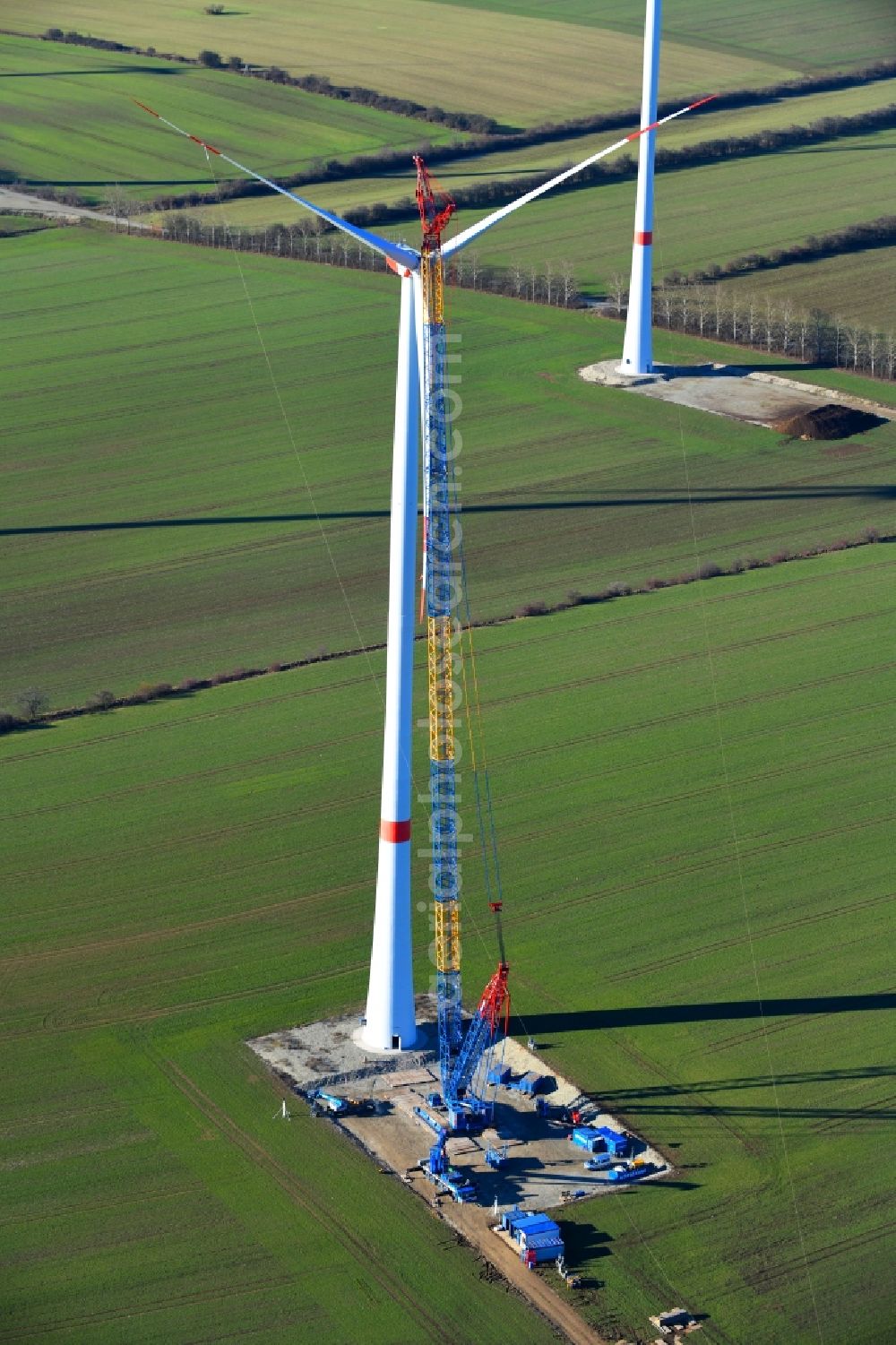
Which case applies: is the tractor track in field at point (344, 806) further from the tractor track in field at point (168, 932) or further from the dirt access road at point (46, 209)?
the dirt access road at point (46, 209)

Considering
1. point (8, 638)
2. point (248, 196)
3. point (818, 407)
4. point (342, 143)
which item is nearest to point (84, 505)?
point (8, 638)

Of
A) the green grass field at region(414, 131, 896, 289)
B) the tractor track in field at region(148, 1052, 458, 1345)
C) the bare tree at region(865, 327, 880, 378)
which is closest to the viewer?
the tractor track in field at region(148, 1052, 458, 1345)

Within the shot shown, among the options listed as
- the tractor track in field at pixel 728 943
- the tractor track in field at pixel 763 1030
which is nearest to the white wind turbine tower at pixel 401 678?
the tractor track in field at pixel 728 943

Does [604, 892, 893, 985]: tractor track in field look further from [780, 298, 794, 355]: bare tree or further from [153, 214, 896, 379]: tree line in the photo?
[780, 298, 794, 355]: bare tree

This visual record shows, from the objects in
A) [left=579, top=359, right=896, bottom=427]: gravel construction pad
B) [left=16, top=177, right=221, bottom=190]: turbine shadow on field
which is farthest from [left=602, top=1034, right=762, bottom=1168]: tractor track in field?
[left=16, top=177, right=221, bottom=190]: turbine shadow on field

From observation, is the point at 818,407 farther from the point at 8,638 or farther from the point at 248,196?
the point at 248,196

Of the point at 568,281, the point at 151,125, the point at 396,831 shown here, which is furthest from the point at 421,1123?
the point at 151,125

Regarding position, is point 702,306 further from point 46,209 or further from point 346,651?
point 346,651
